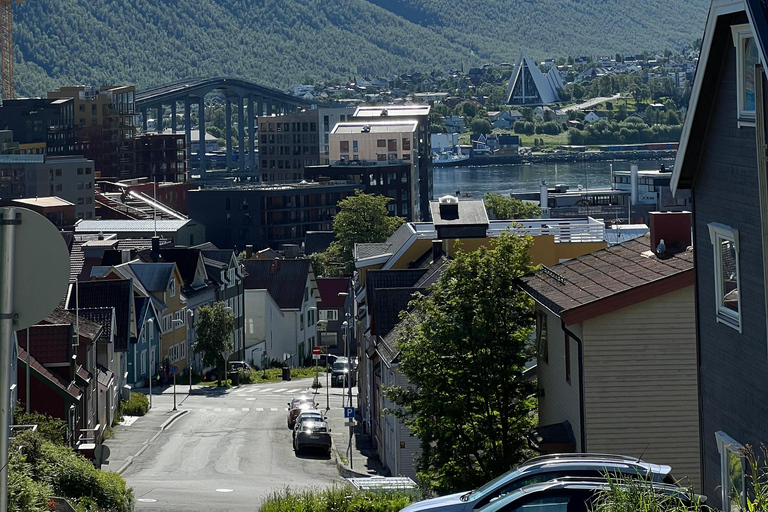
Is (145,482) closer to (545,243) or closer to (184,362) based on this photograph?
(545,243)

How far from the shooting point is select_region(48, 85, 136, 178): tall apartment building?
12750 cm

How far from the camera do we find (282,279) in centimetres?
6200

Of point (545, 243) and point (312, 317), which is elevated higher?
point (545, 243)

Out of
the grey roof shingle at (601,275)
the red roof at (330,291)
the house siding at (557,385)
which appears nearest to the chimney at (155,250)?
the red roof at (330,291)

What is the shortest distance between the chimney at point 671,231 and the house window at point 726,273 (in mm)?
4487

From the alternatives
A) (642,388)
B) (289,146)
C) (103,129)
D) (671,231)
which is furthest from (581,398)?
(289,146)

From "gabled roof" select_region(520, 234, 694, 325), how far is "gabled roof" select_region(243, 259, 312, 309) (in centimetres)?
4521

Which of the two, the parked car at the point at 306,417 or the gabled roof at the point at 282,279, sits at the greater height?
the gabled roof at the point at 282,279

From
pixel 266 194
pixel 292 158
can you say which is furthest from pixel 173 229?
pixel 292 158

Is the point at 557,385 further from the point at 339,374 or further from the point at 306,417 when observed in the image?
the point at 339,374

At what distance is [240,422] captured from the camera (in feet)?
115

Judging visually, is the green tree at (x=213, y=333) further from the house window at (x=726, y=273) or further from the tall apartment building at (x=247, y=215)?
the tall apartment building at (x=247, y=215)

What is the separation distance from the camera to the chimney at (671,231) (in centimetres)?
1422

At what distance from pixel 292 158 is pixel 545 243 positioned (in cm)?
12349
